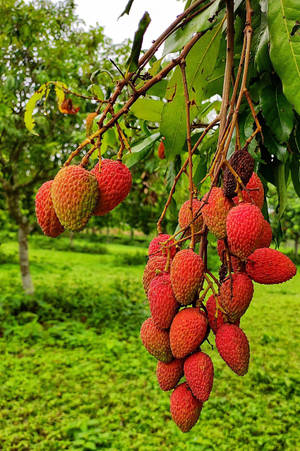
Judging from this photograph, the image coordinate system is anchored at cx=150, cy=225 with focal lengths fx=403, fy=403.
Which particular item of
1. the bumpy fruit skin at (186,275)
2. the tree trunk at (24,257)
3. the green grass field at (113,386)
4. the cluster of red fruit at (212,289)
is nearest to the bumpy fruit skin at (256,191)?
the cluster of red fruit at (212,289)

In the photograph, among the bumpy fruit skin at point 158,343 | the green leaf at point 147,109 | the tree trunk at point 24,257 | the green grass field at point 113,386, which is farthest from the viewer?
the tree trunk at point 24,257

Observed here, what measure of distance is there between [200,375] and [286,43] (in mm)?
511

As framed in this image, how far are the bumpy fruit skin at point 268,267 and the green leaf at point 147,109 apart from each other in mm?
488

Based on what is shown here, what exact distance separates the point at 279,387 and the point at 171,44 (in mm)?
3314

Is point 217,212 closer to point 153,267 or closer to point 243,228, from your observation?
point 243,228

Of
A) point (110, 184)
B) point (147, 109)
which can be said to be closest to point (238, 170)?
point (110, 184)

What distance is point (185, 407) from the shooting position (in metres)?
0.60

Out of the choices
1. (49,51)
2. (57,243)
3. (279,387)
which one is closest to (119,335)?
(279,387)

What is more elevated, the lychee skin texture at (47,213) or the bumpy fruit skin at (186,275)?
the lychee skin texture at (47,213)

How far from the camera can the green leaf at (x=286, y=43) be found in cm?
60

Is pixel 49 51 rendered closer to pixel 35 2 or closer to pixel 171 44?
pixel 35 2

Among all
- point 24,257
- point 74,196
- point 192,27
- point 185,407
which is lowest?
point 24,257

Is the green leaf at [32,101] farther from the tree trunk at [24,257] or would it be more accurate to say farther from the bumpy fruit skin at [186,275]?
the tree trunk at [24,257]

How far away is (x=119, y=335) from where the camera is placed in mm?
4625
